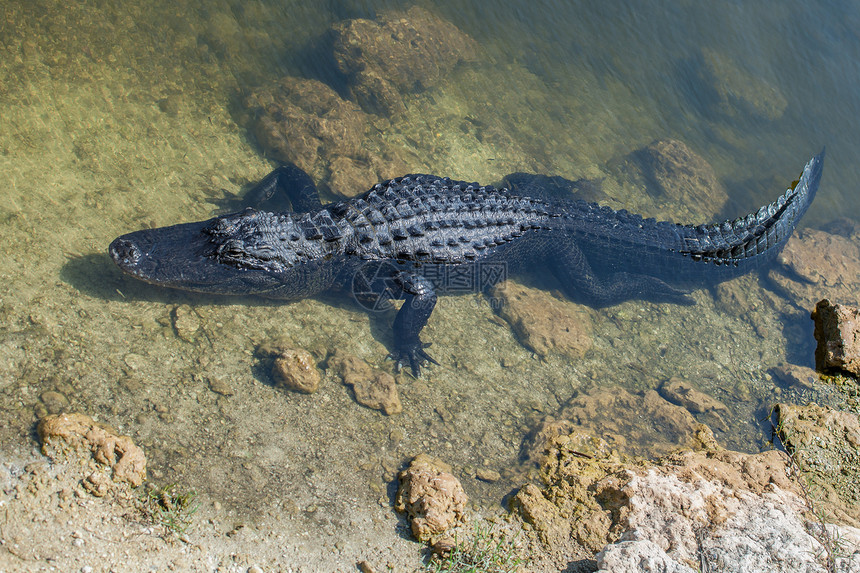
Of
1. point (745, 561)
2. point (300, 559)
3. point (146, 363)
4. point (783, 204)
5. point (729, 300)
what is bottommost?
point (146, 363)

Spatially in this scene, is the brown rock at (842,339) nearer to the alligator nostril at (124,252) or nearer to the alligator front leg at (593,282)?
the alligator front leg at (593,282)

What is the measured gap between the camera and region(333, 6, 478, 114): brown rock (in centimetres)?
692

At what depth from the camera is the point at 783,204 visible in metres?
5.78

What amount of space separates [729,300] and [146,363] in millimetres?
6297

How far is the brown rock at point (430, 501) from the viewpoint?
2650 mm

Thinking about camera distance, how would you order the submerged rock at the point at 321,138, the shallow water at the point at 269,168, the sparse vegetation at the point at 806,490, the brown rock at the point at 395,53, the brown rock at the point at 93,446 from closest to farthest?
the sparse vegetation at the point at 806,490, the brown rock at the point at 93,446, the shallow water at the point at 269,168, the submerged rock at the point at 321,138, the brown rock at the point at 395,53

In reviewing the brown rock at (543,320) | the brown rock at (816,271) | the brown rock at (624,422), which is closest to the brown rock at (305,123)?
the brown rock at (543,320)

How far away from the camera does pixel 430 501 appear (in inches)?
107

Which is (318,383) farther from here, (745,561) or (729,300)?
(729,300)

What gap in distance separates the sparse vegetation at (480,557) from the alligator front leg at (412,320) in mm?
1663

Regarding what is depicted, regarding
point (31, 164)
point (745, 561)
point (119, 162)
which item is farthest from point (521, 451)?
point (31, 164)

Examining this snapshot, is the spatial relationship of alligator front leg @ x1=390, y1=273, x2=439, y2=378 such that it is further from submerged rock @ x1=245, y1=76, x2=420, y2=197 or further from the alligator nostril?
the alligator nostril

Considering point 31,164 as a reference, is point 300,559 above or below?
above

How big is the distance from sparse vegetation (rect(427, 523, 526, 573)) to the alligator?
1.70m
